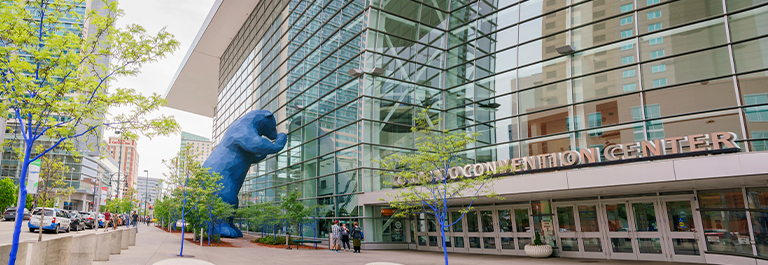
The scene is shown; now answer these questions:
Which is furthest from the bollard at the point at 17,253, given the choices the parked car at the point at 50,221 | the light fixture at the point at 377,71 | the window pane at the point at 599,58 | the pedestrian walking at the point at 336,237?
the parked car at the point at 50,221

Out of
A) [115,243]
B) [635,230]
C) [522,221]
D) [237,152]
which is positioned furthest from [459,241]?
[115,243]

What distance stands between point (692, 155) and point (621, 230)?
3.85m

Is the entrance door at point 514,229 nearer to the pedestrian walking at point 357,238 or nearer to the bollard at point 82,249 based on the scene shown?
the pedestrian walking at point 357,238

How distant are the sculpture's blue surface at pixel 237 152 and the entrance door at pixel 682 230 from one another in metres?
18.6

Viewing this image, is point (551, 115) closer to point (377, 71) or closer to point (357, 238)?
point (377, 71)

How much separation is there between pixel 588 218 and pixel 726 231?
4228 millimetres

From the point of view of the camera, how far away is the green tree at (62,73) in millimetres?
7691

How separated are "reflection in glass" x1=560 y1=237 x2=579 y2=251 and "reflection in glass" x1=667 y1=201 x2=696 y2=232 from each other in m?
3.28

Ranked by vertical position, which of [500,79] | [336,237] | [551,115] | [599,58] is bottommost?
[336,237]

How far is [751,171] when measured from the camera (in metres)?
11.6

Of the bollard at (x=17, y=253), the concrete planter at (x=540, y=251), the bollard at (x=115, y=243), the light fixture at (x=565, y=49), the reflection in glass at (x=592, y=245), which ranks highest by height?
the light fixture at (x=565, y=49)

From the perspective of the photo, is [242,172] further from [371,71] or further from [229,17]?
[229,17]

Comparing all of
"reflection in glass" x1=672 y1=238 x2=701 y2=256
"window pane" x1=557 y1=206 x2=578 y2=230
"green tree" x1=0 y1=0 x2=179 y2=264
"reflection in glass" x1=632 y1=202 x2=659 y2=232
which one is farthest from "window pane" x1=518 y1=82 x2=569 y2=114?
"green tree" x1=0 y1=0 x2=179 y2=264

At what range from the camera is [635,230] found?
1573 centimetres
